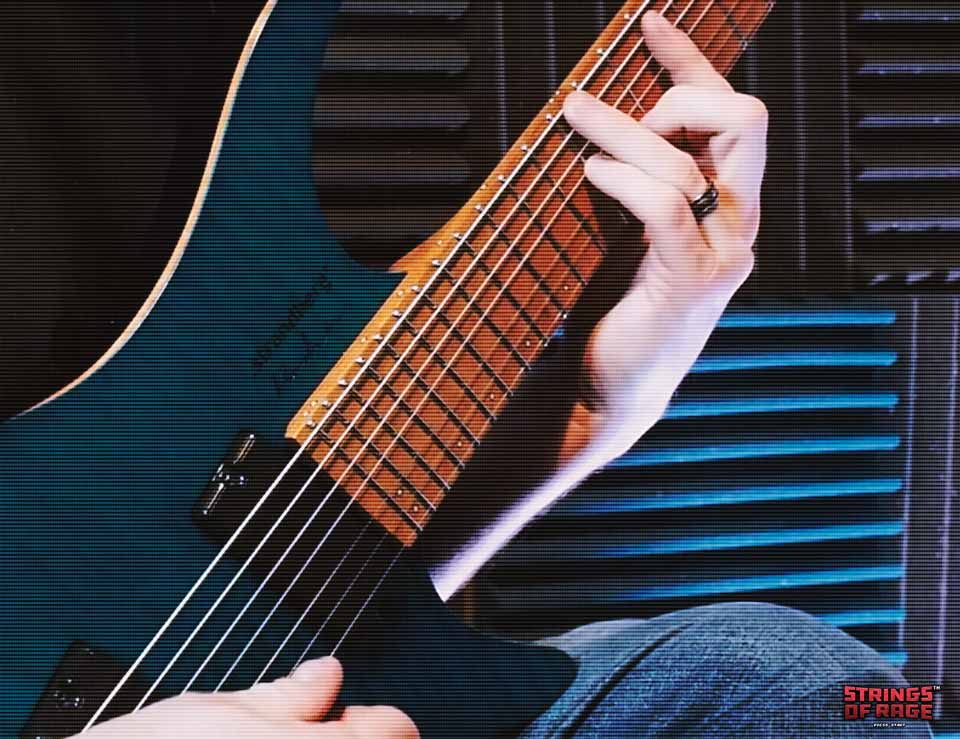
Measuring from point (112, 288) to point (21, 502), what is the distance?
183 mm

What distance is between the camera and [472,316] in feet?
2.15

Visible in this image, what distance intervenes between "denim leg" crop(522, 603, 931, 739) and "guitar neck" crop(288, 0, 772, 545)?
8.8 inches

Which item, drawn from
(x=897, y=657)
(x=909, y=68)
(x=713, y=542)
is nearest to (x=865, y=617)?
(x=897, y=657)

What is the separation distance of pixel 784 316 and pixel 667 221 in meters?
0.59

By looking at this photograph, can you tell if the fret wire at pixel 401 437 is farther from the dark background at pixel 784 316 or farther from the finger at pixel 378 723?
the dark background at pixel 784 316

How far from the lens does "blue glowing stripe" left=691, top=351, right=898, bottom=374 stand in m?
1.19

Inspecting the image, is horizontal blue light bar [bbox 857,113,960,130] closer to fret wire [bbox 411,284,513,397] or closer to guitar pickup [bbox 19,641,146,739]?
fret wire [bbox 411,284,513,397]

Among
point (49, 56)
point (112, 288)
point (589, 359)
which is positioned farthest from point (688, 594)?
point (49, 56)

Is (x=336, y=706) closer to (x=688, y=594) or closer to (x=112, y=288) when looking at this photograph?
(x=112, y=288)

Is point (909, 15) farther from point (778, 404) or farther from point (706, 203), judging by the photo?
point (706, 203)

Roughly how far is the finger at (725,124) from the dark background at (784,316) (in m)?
0.38

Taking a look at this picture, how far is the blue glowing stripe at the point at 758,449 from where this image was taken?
3.91 ft

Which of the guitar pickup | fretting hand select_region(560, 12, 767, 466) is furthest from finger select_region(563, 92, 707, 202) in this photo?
the guitar pickup

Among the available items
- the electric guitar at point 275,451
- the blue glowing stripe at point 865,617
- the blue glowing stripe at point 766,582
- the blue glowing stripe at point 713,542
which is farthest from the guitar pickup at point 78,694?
the blue glowing stripe at point 865,617
